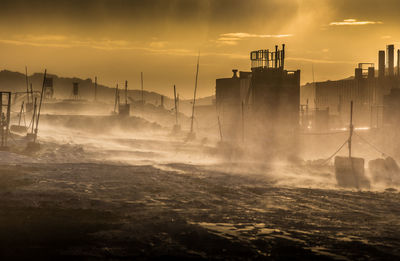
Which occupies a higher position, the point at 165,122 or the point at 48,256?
the point at 165,122

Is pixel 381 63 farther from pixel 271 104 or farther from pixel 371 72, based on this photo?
pixel 271 104

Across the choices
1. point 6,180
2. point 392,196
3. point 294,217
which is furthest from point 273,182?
point 6,180

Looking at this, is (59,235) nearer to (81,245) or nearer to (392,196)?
(81,245)

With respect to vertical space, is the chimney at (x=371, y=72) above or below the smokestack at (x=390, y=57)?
below

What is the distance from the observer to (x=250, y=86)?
41.8m

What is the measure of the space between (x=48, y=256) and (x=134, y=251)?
2.03 meters

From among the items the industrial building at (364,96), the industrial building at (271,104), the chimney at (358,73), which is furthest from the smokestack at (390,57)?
the industrial building at (271,104)

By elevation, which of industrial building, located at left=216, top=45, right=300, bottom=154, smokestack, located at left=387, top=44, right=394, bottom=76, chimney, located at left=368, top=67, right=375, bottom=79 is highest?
smokestack, located at left=387, top=44, right=394, bottom=76

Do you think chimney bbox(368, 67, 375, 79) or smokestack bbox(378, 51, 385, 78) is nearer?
smokestack bbox(378, 51, 385, 78)

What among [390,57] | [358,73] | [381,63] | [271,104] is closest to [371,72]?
[358,73]

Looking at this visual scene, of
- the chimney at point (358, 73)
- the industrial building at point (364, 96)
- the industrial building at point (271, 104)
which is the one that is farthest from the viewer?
the chimney at point (358, 73)

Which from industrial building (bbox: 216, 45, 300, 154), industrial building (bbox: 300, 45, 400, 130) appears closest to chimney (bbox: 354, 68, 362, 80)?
industrial building (bbox: 300, 45, 400, 130)

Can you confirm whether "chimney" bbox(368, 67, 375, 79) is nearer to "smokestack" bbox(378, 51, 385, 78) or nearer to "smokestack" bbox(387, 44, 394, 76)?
"smokestack" bbox(378, 51, 385, 78)

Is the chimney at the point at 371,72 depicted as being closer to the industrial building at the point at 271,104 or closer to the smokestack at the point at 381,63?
the smokestack at the point at 381,63
